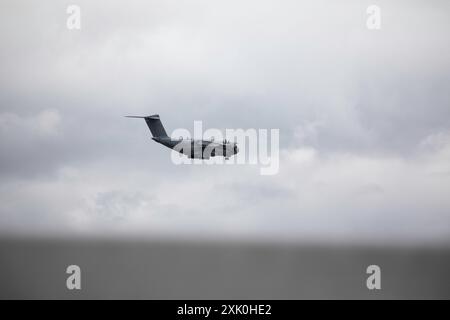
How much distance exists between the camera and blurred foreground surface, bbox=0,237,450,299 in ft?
388

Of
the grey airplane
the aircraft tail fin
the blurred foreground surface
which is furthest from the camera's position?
the blurred foreground surface

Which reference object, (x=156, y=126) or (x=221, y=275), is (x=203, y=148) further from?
(x=221, y=275)

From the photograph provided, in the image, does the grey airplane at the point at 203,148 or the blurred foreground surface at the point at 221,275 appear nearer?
the grey airplane at the point at 203,148

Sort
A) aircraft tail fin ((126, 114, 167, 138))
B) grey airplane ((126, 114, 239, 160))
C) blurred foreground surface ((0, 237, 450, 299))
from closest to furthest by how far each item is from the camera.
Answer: grey airplane ((126, 114, 239, 160))
aircraft tail fin ((126, 114, 167, 138))
blurred foreground surface ((0, 237, 450, 299))

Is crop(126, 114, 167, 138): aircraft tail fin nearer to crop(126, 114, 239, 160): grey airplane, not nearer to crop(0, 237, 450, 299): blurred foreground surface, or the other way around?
crop(126, 114, 239, 160): grey airplane

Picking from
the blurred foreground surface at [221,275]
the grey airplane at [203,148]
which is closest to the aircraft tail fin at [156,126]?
the grey airplane at [203,148]

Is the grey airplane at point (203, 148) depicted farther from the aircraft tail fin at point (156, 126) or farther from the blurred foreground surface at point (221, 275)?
the blurred foreground surface at point (221, 275)

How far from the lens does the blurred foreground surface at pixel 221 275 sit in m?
→ 118

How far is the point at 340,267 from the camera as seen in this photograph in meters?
167

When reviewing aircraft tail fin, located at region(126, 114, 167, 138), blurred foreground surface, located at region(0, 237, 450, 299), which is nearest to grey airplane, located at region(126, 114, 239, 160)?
aircraft tail fin, located at region(126, 114, 167, 138)

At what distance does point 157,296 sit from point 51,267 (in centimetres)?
6217
